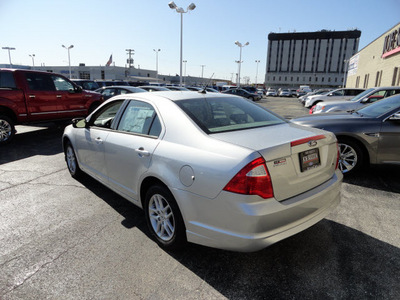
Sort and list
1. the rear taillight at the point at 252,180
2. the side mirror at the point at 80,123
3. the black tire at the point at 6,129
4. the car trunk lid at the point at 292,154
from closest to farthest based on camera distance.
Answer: the rear taillight at the point at 252,180, the car trunk lid at the point at 292,154, the side mirror at the point at 80,123, the black tire at the point at 6,129

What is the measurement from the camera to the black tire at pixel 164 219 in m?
2.57

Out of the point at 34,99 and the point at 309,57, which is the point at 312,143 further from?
the point at 309,57

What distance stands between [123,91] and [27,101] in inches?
164

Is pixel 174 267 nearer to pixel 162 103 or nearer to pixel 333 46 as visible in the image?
pixel 162 103

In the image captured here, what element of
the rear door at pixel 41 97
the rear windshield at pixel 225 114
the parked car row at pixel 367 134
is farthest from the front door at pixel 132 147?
the rear door at pixel 41 97

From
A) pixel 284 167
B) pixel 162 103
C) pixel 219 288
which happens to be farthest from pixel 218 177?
pixel 162 103

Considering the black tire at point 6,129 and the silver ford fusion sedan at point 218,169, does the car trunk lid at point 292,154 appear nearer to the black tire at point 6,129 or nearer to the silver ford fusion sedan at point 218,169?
the silver ford fusion sedan at point 218,169

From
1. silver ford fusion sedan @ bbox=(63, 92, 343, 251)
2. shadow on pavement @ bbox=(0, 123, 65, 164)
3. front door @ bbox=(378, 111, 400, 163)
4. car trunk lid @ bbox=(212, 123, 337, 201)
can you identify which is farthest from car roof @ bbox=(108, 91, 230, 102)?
shadow on pavement @ bbox=(0, 123, 65, 164)

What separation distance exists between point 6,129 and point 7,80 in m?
1.44

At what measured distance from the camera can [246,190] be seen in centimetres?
211

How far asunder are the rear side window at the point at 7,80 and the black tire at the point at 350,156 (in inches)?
341

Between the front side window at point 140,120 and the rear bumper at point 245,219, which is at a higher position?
the front side window at point 140,120

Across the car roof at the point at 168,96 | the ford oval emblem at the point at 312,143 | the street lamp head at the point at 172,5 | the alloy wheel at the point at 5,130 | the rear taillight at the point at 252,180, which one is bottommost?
the alloy wheel at the point at 5,130

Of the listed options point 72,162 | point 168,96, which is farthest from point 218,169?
point 72,162
